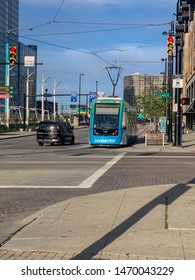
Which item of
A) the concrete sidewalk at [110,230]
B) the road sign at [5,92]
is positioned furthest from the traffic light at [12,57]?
the road sign at [5,92]

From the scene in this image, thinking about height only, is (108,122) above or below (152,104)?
below

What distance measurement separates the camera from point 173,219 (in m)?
7.22

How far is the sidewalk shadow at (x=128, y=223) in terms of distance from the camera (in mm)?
5421

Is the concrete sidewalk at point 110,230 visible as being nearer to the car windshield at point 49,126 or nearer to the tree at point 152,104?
the car windshield at point 49,126

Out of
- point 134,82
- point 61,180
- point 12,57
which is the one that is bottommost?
point 61,180

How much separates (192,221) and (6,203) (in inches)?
162

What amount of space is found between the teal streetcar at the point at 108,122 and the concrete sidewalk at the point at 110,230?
1876 centimetres

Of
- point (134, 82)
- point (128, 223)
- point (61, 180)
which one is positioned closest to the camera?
point (128, 223)

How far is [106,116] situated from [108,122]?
0.47 meters

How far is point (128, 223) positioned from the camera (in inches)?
275

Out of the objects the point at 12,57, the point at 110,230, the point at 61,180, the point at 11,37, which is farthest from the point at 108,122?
the point at 11,37

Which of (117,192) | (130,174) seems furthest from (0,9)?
(117,192)

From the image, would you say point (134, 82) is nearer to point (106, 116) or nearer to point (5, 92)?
point (5, 92)
